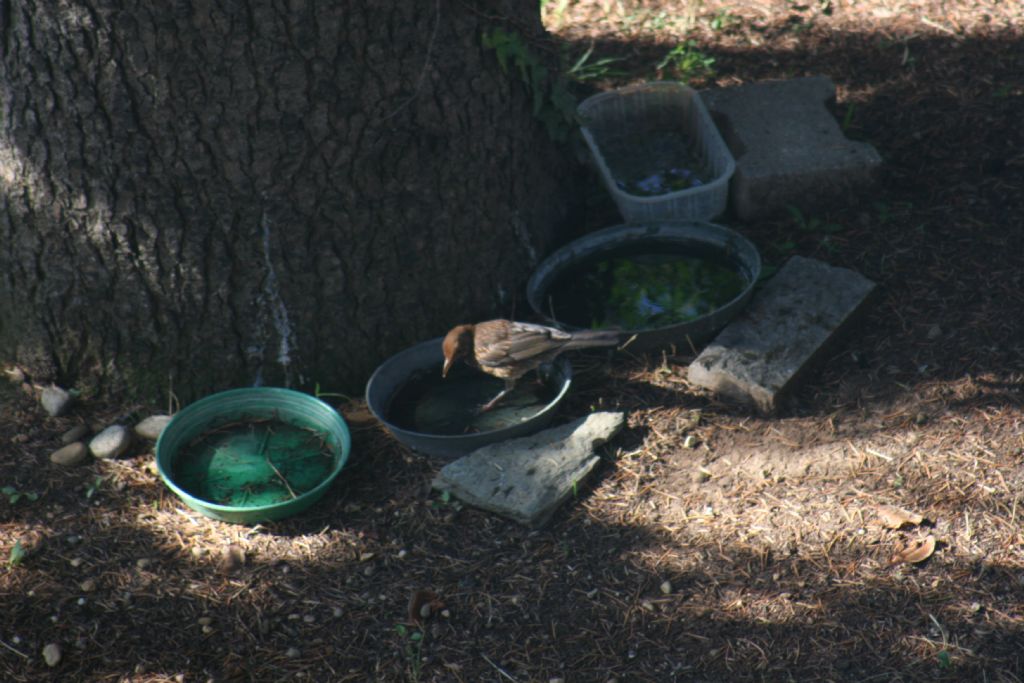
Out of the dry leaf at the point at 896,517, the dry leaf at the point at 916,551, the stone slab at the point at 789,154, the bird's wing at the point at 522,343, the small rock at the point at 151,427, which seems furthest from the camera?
the stone slab at the point at 789,154

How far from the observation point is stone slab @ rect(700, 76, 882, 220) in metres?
5.13

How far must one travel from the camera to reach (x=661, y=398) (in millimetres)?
4363

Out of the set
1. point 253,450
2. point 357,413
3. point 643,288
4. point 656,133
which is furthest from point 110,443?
point 656,133

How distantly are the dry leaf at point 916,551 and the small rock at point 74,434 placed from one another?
3.23 meters

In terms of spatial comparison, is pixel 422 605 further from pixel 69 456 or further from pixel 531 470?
pixel 69 456

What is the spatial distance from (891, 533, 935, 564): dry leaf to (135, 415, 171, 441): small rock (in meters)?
2.90

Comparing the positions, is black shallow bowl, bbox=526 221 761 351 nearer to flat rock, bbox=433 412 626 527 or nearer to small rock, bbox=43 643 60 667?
flat rock, bbox=433 412 626 527

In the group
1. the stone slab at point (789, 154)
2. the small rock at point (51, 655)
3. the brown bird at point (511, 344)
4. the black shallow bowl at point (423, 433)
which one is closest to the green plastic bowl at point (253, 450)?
the black shallow bowl at point (423, 433)

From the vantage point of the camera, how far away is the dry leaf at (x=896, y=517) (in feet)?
12.0

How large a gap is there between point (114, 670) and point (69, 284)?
1.60 meters

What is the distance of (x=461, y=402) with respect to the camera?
4.50 meters

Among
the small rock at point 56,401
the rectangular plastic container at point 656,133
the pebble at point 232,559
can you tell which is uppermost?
the rectangular plastic container at point 656,133

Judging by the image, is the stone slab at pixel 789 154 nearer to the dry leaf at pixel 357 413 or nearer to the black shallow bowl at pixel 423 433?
the black shallow bowl at pixel 423 433

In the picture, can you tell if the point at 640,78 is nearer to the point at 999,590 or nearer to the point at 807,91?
the point at 807,91
